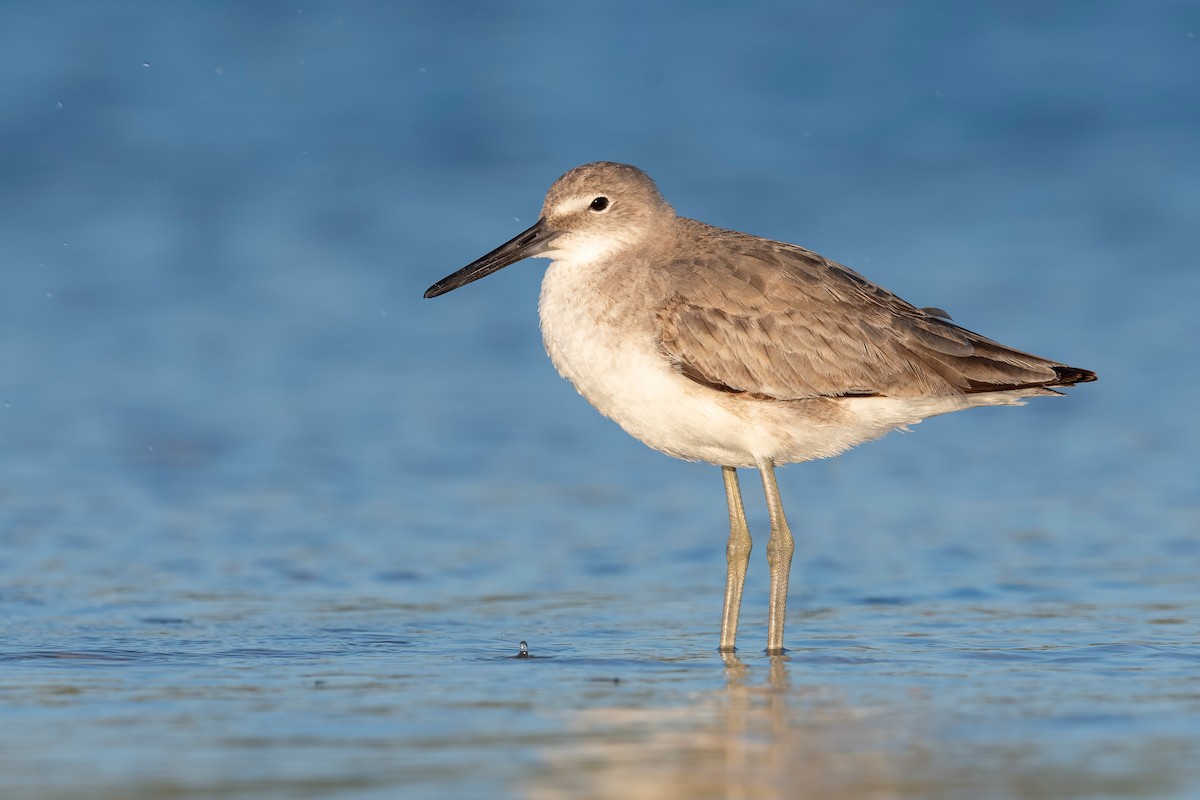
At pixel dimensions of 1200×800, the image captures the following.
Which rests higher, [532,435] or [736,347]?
[532,435]

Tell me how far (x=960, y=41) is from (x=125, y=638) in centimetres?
1594

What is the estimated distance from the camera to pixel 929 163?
64.4ft

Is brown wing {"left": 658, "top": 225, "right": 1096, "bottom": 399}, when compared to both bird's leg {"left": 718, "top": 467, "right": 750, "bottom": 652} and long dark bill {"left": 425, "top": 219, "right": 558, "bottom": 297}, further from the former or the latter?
bird's leg {"left": 718, "top": 467, "right": 750, "bottom": 652}

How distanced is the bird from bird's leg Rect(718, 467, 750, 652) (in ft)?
0.04

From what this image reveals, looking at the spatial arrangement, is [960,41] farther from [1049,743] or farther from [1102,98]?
[1049,743]

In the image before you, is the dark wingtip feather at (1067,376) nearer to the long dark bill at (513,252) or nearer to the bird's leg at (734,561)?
the bird's leg at (734,561)

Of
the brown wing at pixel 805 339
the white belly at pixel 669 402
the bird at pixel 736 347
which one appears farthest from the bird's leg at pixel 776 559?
the brown wing at pixel 805 339

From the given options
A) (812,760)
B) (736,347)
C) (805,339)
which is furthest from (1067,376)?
(812,760)

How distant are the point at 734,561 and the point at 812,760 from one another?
315 centimetres

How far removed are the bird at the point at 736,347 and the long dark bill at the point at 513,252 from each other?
1cm

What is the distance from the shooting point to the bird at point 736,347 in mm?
8320

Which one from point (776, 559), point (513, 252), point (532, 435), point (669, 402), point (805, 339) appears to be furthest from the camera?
point (532, 435)

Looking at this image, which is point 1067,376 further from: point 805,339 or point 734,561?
point 734,561

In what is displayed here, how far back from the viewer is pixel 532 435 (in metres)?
13.0
